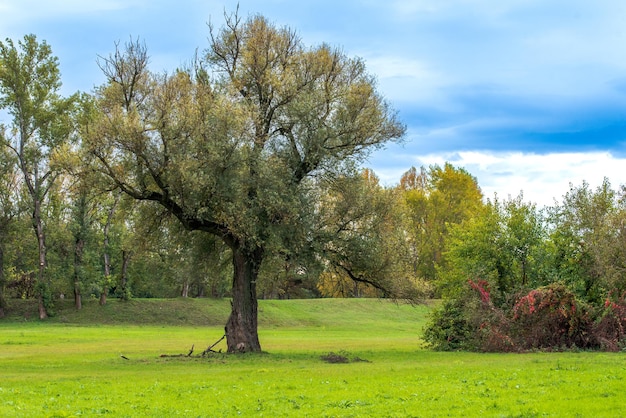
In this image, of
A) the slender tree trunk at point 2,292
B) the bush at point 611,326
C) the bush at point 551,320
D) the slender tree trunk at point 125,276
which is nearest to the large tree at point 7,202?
the slender tree trunk at point 2,292

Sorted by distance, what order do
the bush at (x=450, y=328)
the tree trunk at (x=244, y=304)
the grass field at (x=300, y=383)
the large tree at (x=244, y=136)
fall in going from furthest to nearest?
the bush at (x=450, y=328) → the tree trunk at (x=244, y=304) → the large tree at (x=244, y=136) → the grass field at (x=300, y=383)

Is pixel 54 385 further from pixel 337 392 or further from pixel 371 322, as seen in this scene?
pixel 371 322

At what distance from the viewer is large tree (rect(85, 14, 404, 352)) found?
25734 mm

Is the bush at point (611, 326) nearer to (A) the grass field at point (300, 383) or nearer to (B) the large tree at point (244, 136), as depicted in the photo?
(A) the grass field at point (300, 383)

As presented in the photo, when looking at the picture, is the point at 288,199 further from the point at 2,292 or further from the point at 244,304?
the point at 2,292

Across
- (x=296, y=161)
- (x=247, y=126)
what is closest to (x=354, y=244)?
(x=296, y=161)

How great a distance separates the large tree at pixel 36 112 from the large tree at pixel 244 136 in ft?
109

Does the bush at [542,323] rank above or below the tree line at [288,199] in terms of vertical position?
below

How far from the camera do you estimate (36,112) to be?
5866 cm

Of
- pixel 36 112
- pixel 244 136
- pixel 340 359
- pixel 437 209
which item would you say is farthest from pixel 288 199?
pixel 437 209

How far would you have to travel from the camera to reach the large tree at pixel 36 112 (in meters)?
58.2

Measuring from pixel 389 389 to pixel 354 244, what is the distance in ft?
41.1

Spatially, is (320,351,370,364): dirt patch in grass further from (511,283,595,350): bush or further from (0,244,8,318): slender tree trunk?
(0,244,8,318): slender tree trunk

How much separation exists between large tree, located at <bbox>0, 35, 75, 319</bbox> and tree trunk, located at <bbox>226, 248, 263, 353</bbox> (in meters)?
34.5
